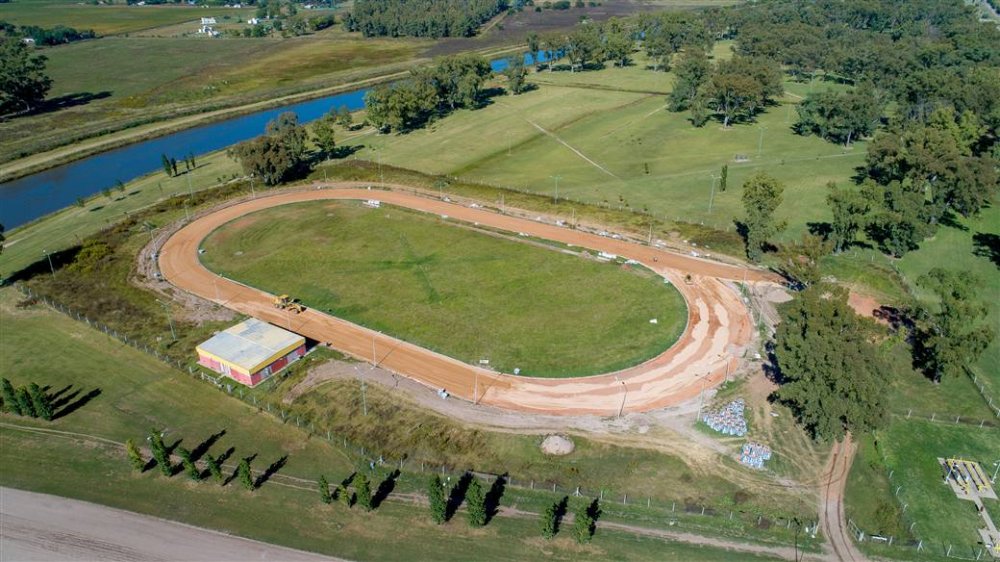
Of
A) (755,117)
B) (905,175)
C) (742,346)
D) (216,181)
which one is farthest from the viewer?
(755,117)

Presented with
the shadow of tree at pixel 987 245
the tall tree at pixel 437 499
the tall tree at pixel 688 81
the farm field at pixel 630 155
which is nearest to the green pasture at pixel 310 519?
the tall tree at pixel 437 499

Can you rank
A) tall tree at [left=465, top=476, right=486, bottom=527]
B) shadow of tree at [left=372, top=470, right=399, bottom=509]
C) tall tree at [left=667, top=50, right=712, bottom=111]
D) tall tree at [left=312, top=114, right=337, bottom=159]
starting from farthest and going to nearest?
tall tree at [left=667, top=50, right=712, bottom=111]
tall tree at [left=312, top=114, right=337, bottom=159]
shadow of tree at [left=372, top=470, right=399, bottom=509]
tall tree at [left=465, top=476, right=486, bottom=527]

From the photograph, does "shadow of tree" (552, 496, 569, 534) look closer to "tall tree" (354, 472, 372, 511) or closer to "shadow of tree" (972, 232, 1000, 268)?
"tall tree" (354, 472, 372, 511)

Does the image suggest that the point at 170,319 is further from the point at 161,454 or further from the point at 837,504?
the point at 837,504

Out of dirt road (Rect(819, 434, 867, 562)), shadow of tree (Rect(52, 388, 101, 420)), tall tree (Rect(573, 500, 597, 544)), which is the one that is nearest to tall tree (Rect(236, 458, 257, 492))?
shadow of tree (Rect(52, 388, 101, 420))

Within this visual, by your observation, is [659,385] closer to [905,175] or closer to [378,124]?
[905,175]

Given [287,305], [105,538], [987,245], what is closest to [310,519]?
[105,538]

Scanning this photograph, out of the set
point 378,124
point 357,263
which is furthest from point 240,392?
point 378,124
